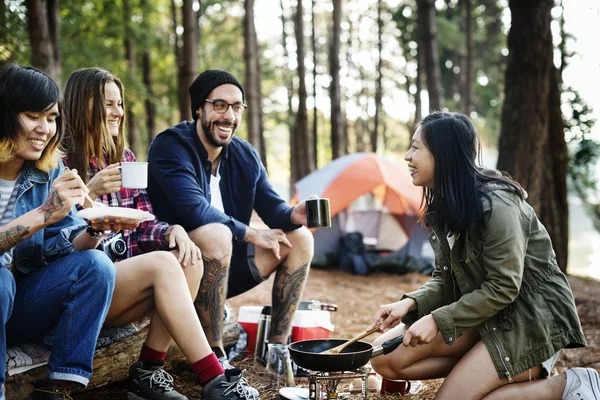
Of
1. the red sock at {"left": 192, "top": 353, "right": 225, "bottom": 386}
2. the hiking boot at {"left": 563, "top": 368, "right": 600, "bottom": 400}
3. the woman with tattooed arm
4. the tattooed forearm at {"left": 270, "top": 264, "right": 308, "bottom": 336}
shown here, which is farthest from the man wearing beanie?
the hiking boot at {"left": 563, "top": 368, "right": 600, "bottom": 400}

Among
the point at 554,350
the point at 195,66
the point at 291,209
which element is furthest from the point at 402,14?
the point at 554,350

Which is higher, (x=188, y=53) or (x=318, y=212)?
(x=188, y=53)

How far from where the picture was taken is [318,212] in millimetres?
3324

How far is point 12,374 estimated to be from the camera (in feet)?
8.25

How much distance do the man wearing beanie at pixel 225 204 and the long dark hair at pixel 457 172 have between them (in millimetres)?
1056

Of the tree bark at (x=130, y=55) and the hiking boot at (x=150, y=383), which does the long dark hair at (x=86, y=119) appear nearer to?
the hiking boot at (x=150, y=383)

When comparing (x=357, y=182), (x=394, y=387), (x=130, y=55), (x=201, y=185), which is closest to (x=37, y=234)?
(x=201, y=185)

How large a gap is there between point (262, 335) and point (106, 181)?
151cm

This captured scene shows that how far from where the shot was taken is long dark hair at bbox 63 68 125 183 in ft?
9.95

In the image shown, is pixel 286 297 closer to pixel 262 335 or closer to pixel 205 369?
pixel 262 335

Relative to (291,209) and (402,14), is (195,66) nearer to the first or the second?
(291,209)

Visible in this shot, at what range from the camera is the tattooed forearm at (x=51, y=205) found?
2262 millimetres

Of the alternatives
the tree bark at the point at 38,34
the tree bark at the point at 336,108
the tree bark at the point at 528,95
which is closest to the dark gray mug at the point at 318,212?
the tree bark at the point at 528,95

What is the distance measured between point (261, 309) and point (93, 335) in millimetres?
1657
